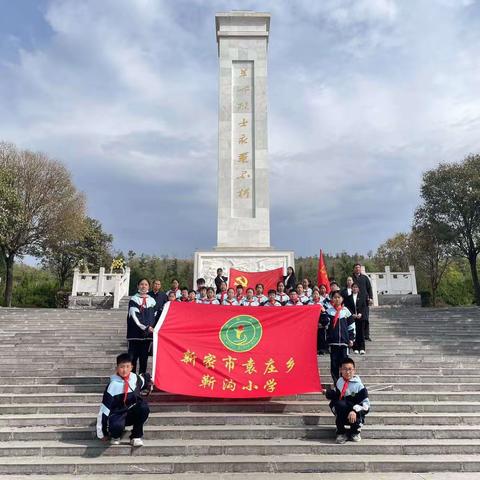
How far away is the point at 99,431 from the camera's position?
430 cm

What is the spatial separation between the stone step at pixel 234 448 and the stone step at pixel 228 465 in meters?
0.12

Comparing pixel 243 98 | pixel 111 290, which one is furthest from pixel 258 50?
pixel 111 290

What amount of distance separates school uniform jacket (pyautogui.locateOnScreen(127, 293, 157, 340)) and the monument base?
8.19 meters

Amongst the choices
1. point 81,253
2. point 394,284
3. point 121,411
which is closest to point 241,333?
point 121,411

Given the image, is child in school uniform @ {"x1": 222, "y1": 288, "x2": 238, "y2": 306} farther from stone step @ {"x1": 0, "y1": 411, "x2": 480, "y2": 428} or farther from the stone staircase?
stone step @ {"x1": 0, "y1": 411, "x2": 480, "y2": 428}

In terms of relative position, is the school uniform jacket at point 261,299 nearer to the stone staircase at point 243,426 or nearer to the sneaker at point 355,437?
the stone staircase at point 243,426

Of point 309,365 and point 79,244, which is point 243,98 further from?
point 79,244

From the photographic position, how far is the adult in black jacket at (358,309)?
7406 millimetres

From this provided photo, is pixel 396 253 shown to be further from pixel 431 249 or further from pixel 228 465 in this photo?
pixel 228 465

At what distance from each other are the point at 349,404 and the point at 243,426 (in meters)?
1.26

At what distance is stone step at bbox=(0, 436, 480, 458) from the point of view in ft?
14.4

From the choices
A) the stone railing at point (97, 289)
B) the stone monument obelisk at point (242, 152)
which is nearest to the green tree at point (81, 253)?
the stone railing at point (97, 289)

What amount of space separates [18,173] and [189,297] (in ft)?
54.1

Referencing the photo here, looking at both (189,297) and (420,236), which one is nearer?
(189,297)
